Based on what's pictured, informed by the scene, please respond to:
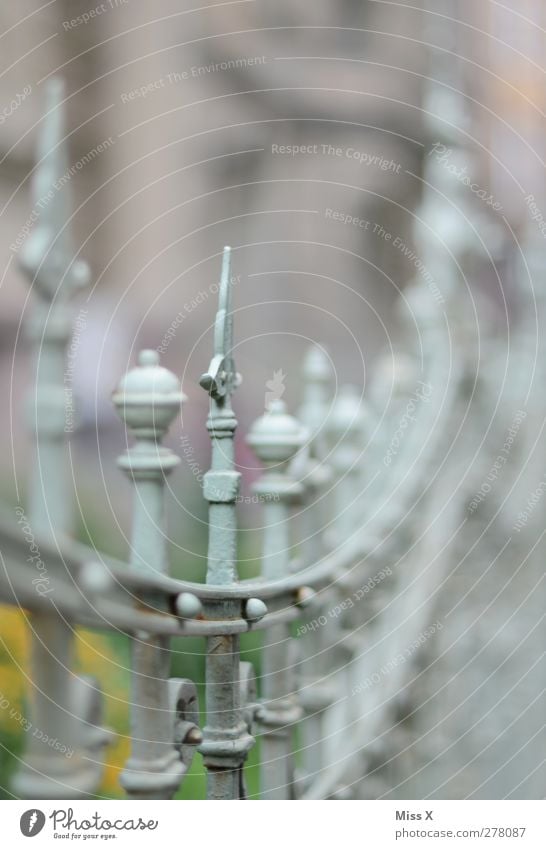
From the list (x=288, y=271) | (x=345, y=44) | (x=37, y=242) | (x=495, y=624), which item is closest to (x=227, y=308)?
(x=37, y=242)

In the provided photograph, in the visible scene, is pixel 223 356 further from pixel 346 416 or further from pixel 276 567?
pixel 346 416

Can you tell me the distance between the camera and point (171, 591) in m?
0.57

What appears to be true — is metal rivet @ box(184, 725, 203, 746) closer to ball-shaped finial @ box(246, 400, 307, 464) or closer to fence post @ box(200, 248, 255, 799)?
fence post @ box(200, 248, 255, 799)

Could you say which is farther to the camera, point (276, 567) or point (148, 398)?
point (276, 567)

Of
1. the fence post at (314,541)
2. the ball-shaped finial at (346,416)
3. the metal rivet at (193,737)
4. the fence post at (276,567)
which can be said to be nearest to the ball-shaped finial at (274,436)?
the fence post at (276,567)

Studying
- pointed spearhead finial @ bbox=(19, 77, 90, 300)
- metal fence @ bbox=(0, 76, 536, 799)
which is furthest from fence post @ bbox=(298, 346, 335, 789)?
pointed spearhead finial @ bbox=(19, 77, 90, 300)

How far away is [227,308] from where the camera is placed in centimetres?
63

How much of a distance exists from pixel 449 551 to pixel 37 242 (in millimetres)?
856

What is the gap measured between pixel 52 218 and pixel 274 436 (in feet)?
0.74

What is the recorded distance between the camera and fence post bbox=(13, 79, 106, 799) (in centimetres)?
56

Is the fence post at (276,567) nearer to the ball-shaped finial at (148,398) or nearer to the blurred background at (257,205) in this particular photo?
the blurred background at (257,205)

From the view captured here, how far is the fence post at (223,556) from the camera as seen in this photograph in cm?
62

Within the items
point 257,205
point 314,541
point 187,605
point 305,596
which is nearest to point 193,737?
point 187,605
